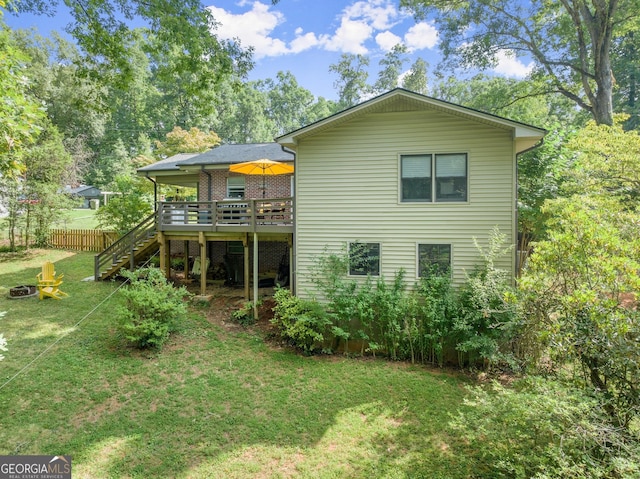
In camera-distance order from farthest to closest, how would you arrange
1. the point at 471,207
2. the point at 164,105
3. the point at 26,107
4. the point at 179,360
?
the point at 164,105 → the point at 471,207 → the point at 179,360 → the point at 26,107

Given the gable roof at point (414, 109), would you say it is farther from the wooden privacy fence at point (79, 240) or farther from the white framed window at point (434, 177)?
the wooden privacy fence at point (79, 240)

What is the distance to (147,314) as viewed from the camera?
847 centimetres

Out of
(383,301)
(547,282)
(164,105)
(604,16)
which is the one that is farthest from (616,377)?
(164,105)

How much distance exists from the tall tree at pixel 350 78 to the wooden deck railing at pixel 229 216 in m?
36.0

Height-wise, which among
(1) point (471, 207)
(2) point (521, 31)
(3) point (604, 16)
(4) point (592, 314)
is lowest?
(4) point (592, 314)

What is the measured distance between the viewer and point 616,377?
3830 mm

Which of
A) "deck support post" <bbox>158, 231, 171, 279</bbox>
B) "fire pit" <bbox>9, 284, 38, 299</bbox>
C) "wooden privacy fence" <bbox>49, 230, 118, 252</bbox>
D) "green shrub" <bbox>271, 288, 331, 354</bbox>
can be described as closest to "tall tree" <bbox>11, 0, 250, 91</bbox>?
"deck support post" <bbox>158, 231, 171, 279</bbox>

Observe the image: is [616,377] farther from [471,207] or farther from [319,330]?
[319,330]

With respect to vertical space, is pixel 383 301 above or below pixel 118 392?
above

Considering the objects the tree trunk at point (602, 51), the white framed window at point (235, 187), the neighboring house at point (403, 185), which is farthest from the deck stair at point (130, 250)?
the tree trunk at point (602, 51)

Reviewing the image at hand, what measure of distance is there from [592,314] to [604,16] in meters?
16.5

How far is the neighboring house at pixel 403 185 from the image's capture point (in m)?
8.52

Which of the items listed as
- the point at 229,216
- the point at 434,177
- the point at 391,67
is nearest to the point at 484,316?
the point at 434,177

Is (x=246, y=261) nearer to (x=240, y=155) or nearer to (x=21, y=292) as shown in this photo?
(x=240, y=155)
